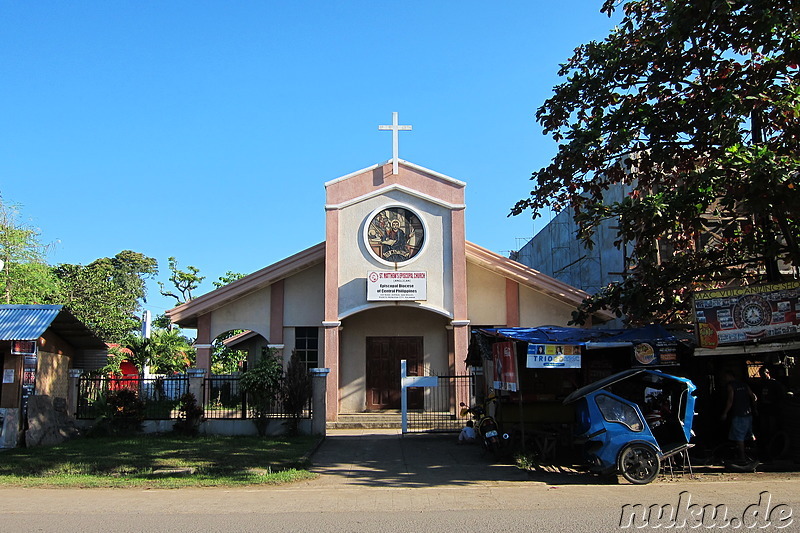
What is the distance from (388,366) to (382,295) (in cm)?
288

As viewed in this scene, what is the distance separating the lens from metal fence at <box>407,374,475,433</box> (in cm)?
1742

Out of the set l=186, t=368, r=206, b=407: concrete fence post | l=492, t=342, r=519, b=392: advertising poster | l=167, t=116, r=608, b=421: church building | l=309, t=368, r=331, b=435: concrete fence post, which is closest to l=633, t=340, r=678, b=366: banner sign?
l=492, t=342, r=519, b=392: advertising poster

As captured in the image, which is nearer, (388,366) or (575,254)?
(388,366)

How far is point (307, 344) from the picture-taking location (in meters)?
20.7

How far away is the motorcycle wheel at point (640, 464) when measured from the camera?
973 cm

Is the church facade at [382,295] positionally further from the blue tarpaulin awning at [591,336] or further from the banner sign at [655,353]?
the banner sign at [655,353]

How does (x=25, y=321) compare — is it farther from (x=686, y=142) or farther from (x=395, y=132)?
(x=686, y=142)

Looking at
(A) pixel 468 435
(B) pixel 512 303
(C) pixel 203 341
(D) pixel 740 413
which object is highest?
(B) pixel 512 303

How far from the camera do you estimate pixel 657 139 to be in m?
12.1

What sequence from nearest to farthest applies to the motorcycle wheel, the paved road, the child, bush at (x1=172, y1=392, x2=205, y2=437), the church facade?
1. the paved road
2. the motorcycle wheel
3. the child
4. bush at (x1=172, y1=392, x2=205, y2=437)
5. the church facade

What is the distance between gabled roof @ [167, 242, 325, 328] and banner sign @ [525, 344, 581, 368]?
32.1ft

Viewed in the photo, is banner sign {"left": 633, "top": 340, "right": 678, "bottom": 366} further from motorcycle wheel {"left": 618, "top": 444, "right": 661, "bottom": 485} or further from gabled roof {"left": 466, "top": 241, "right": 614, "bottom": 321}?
gabled roof {"left": 466, "top": 241, "right": 614, "bottom": 321}

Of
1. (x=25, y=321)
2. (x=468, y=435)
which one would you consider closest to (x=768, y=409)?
(x=468, y=435)

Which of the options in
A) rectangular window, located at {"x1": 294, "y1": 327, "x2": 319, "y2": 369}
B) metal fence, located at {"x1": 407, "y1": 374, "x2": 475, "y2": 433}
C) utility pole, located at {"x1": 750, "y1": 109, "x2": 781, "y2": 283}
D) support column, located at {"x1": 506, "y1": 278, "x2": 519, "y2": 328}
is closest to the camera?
utility pole, located at {"x1": 750, "y1": 109, "x2": 781, "y2": 283}
